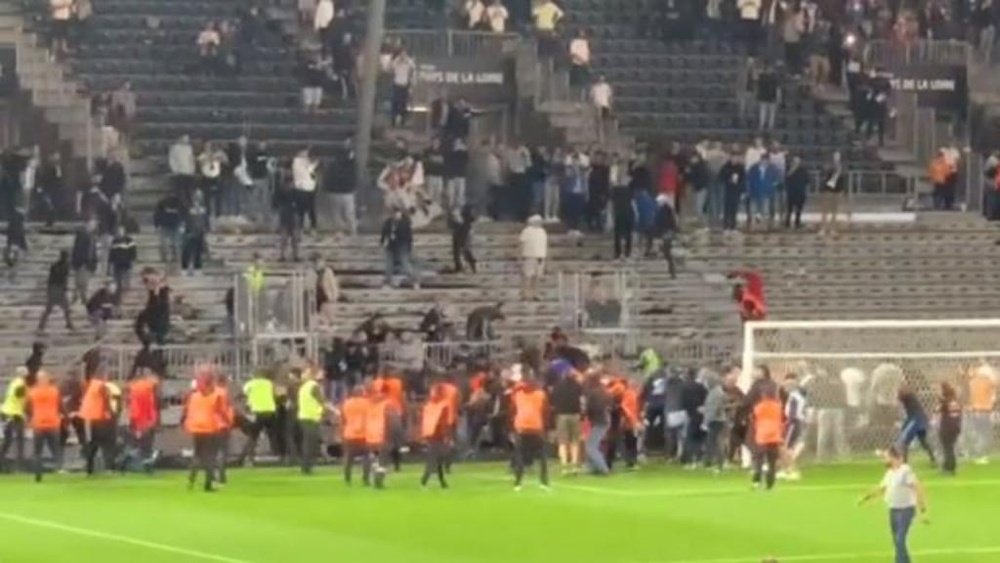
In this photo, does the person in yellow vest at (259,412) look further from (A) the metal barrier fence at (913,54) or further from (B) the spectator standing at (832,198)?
(A) the metal barrier fence at (913,54)

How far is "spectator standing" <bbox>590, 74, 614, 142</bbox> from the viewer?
63406 millimetres

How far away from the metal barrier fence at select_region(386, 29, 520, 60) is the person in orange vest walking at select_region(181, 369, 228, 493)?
20.4 metres

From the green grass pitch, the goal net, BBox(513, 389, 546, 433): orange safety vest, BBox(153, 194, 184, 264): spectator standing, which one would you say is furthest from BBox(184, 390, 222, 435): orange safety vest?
BBox(153, 194, 184, 264): spectator standing

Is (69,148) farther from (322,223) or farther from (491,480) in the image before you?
(491,480)

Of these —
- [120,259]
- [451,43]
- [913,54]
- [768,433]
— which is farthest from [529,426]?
[913,54]

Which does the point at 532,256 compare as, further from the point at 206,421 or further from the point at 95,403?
the point at 206,421

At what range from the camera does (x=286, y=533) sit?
38.5 meters

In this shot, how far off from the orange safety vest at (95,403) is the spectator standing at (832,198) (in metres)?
20.4

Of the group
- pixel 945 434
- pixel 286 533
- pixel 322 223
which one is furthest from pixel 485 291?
pixel 286 533

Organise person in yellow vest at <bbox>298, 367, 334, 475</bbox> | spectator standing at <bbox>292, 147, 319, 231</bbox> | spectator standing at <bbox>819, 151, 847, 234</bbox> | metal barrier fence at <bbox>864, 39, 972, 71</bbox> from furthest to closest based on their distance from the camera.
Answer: metal barrier fence at <bbox>864, 39, 972, 71</bbox> < spectator standing at <bbox>819, 151, 847, 234</bbox> < spectator standing at <bbox>292, 147, 319, 231</bbox> < person in yellow vest at <bbox>298, 367, 334, 475</bbox>

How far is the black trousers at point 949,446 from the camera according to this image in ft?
156

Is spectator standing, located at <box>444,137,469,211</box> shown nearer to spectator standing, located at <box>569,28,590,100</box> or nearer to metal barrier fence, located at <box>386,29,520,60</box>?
metal barrier fence, located at <box>386,29,520,60</box>

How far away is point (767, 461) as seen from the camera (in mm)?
44750

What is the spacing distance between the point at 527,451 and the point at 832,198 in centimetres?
1985
